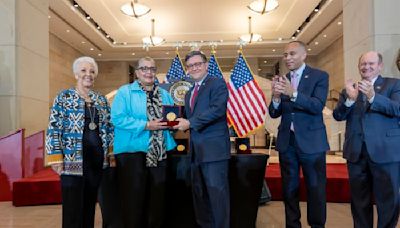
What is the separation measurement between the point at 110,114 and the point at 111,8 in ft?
33.1

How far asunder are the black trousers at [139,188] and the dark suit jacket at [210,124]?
40 centimetres

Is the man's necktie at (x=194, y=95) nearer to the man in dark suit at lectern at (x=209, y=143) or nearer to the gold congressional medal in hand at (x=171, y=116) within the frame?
the man in dark suit at lectern at (x=209, y=143)

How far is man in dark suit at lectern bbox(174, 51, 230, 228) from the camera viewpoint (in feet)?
8.86

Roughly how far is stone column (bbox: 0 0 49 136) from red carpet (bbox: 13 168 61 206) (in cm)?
141

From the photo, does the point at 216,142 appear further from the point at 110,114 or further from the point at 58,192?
the point at 58,192

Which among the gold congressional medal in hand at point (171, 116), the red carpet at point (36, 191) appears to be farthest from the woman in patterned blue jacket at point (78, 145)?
the red carpet at point (36, 191)

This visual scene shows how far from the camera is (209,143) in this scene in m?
2.72

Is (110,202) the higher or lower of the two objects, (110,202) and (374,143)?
the lower

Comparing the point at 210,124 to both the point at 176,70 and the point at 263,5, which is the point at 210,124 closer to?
the point at 176,70

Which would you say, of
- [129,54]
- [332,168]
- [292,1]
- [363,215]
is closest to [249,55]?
[129,54]

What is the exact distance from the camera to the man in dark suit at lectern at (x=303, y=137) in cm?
290

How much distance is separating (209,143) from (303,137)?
31.1 inches

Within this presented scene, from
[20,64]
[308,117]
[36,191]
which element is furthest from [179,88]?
[20,64]

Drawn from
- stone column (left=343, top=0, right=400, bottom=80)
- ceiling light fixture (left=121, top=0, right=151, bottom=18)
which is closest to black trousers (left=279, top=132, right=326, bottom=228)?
stone column (left=343, top=0, right=400, bottom=80)
